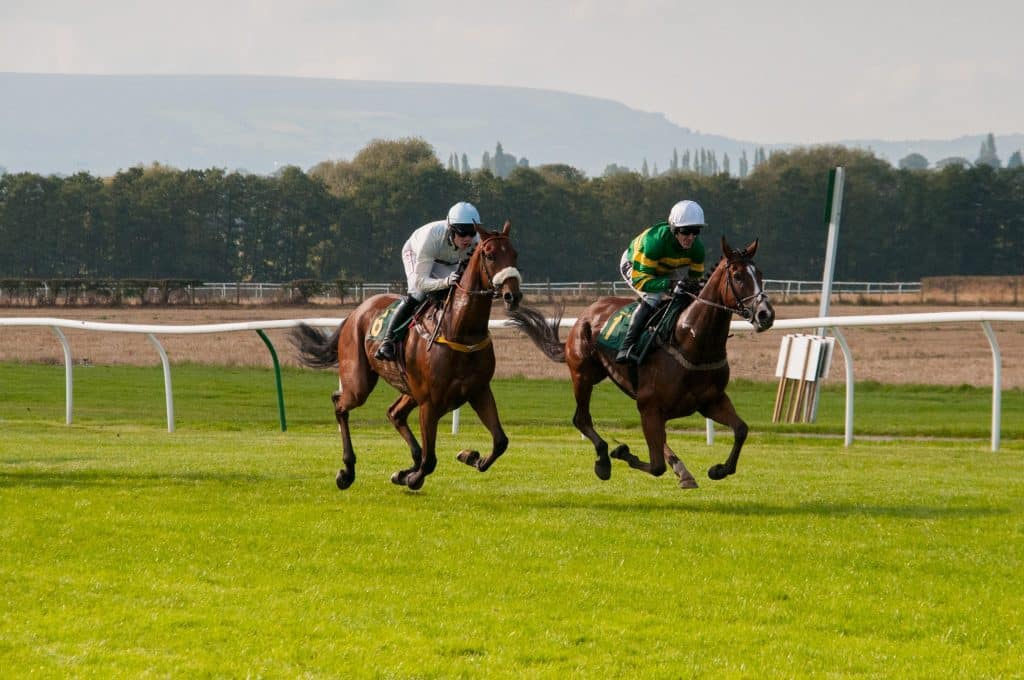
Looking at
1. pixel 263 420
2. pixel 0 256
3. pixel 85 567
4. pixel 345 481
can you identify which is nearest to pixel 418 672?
pixel 85 567

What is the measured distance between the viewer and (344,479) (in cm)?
955

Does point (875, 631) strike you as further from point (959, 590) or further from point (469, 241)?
point (469, 241)

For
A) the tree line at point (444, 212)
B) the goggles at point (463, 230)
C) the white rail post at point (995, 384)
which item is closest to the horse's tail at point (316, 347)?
the goggles at point (463, 230)

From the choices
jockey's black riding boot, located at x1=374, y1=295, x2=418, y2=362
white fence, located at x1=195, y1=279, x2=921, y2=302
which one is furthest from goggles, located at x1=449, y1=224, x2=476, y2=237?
white fence, located at x1=195, y1=279, x2=921, y2=302

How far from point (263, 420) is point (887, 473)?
942 centimetres

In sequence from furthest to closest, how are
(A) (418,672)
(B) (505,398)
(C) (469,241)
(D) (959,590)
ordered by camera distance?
(B) (505,398), (C) (469,241), (D) (959,590), (A) (418,672)

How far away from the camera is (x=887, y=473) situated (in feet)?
34.9

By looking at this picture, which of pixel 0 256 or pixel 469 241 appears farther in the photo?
pixel 0 256

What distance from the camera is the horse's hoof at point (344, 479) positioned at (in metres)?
9.53

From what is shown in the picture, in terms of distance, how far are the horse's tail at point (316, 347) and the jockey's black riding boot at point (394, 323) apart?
60.5 inches

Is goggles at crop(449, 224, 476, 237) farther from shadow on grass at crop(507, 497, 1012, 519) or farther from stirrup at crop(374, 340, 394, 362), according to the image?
shadow on grass at crop(507, 497, 1012, 519)

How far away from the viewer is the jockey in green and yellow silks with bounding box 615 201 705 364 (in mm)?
9273

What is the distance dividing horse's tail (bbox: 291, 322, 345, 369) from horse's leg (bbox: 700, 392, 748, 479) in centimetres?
333

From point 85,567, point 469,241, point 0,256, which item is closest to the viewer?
point 85,567
